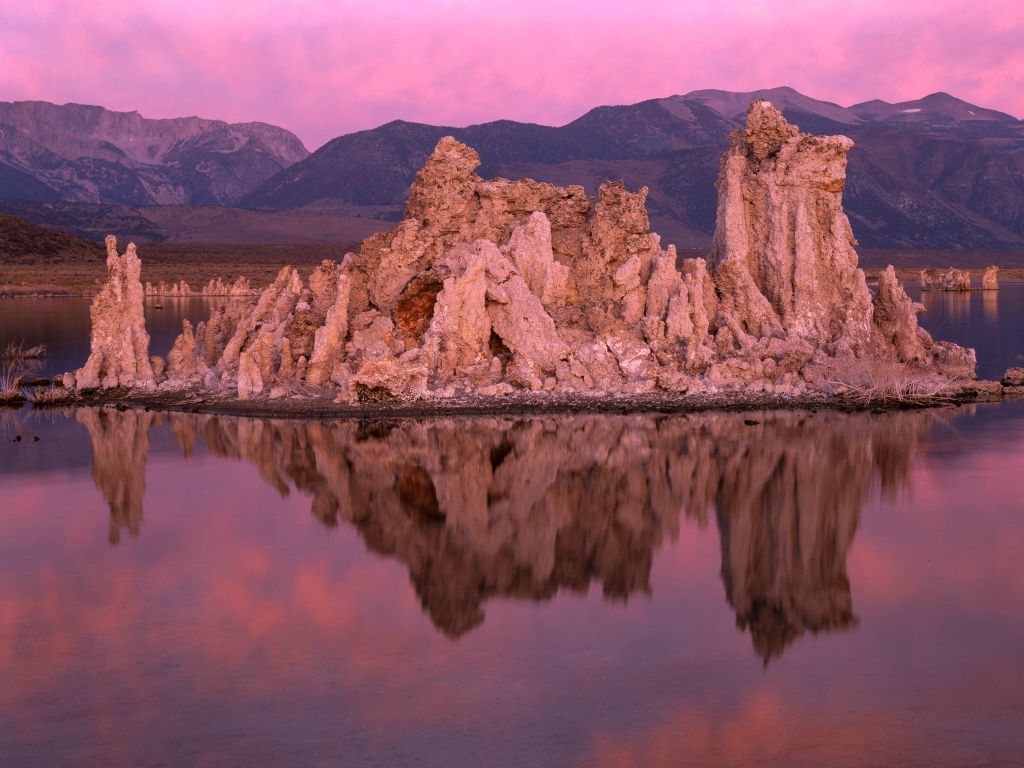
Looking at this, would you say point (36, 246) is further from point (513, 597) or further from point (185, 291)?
point (513, 597)

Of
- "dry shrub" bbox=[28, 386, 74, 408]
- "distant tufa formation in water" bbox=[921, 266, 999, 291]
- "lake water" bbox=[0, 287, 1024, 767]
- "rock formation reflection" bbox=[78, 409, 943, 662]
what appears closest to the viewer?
"lake water" bbox=[0, 287, 1024, 767]

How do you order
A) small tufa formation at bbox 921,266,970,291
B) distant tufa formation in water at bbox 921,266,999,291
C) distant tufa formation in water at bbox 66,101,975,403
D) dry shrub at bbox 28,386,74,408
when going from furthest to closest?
distant tufa formation in water at bbox 921,266,999,291 → small tufa formation at bbox 921,266,970,291 → dry shrub at bbox 28,386,74,408 → distant tufa formation in water at bbox 66,101,975,403

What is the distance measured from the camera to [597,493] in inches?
684

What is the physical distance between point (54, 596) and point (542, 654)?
5.23 metres

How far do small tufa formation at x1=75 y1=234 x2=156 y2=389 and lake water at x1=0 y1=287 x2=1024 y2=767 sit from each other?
505 cm

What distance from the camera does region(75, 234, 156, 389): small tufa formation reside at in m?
27.0

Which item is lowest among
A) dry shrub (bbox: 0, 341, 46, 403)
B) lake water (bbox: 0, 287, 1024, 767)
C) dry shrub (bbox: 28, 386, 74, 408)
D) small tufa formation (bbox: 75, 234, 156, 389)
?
lake water (bbox: 0, 287, 1024, 767)

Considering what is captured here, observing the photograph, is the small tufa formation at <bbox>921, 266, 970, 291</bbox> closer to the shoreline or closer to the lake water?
the shoreline

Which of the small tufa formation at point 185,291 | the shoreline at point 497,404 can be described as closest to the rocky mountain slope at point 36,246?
the small tufa formation at point 185,291

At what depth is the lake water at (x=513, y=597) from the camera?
30.6 ft

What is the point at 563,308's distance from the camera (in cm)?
2742

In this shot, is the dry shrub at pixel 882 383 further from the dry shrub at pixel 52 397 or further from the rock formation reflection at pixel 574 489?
the dry shrub at pixel 52 397

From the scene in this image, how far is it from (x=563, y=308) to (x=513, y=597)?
49.6 feet

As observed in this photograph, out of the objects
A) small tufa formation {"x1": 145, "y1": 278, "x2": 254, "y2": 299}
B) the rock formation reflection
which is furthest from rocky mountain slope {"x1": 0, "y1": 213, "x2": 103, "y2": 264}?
→ the rock formation reflection
